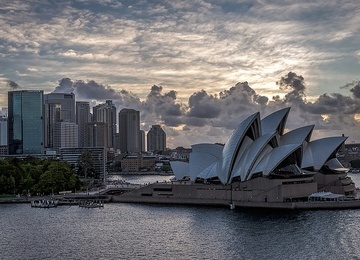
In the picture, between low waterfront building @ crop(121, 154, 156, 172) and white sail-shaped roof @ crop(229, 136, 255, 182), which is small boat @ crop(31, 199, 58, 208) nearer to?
white sail-shaped roof @ crop(229, 136, 255, 182)

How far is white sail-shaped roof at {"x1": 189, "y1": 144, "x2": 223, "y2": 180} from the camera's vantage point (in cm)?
6391

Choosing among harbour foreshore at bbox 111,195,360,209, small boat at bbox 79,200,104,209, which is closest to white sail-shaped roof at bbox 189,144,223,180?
harbour foreshore at bbox 111,195,360,209

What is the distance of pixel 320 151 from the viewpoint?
61.7m

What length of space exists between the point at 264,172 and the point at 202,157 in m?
A: 10.9

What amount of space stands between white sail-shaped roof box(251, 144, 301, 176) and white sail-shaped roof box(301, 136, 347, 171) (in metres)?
4.99

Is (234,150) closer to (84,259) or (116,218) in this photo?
(116,218)

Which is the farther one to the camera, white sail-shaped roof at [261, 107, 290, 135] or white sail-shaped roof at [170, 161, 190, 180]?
white sail-shaped roof at [170, 161, 190, 180]

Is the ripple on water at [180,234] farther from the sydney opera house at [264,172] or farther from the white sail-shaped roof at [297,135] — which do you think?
the white sail-shaped roof at [297,135]

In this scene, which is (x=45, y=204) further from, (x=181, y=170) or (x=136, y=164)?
(x=136, y=164)

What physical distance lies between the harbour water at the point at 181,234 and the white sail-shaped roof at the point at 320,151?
11472mm

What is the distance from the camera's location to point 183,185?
6156cm

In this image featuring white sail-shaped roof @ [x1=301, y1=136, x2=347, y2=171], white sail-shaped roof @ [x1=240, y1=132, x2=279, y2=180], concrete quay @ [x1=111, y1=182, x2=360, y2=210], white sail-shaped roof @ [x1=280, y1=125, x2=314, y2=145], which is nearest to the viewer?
concrete quay @ [x1=111, y1=182, x2=360, y2=210]

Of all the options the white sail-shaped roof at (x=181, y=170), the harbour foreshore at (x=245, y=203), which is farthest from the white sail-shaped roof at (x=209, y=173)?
the white sail-shaped roof at (x=181, y=170)

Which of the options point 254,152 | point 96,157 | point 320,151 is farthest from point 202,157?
point 96,157
